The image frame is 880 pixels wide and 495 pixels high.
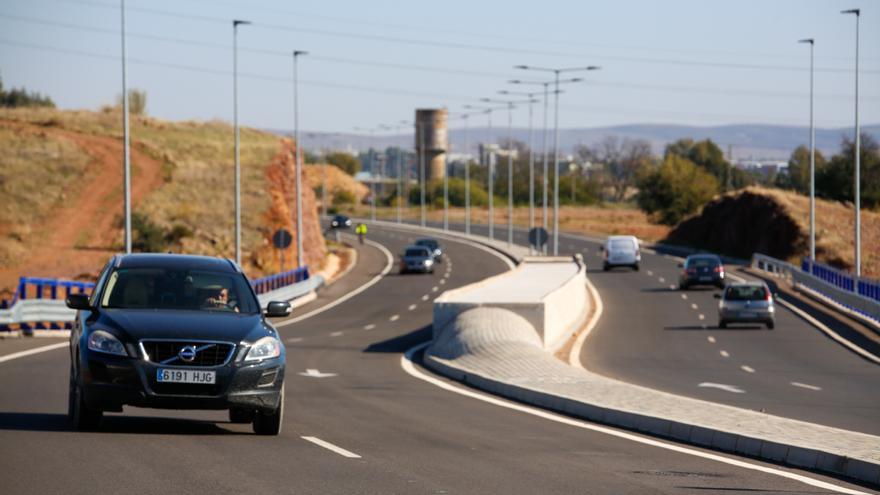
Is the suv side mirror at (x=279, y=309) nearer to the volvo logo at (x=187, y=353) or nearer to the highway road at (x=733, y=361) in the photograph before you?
the volvo logo at (x=187, y=353)

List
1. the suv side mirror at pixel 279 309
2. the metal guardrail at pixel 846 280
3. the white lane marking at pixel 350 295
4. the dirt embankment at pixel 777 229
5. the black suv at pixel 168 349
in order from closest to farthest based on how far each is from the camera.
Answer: the black suv at pixel 168 349 < the suv side mirror at pixel 279 309 < the metal guardrail at pixel 846 280 < the white lane marking at pixel 350 295 < the dirt embankment at pixel 777 229

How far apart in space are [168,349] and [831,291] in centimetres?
4659

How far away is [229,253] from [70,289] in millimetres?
31705

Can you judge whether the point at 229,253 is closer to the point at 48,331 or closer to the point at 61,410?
the point at 48,331

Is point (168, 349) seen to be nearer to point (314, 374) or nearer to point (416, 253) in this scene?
point (314, 374)

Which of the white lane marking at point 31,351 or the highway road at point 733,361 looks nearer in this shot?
the highway road at point 733,361

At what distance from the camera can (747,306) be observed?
46000 millimetres

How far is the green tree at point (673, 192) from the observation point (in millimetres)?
148250

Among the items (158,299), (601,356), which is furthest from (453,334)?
(158,299)

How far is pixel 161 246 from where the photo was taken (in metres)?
77.9

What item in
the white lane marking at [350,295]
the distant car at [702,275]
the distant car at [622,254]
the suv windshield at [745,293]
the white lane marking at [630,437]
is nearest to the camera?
the white lane marking at [630,437]

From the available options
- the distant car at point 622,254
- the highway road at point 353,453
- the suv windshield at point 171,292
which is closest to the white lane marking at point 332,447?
the highway road at point 353,453

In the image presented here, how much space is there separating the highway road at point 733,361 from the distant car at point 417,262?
19515mm

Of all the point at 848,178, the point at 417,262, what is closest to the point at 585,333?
the point at 417,262
